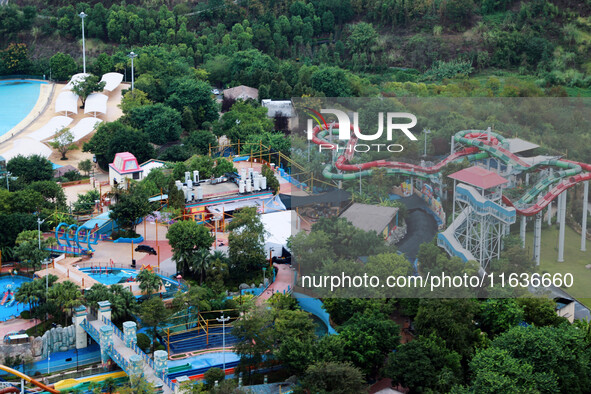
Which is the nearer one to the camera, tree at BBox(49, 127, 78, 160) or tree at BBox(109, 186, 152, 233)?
tree at BBox(109, 186, 152, 233)

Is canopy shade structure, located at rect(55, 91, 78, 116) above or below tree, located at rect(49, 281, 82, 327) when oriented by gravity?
above

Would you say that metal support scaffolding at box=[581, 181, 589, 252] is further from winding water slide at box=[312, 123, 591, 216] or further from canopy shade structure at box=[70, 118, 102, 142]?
canopy shade structure at box=[70, 118, 102, 142]

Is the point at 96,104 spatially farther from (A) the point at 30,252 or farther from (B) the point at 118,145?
(A) the point at 30,252

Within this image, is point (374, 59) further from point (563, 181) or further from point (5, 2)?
point (563, 181)

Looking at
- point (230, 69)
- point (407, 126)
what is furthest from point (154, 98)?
point (407, 126)

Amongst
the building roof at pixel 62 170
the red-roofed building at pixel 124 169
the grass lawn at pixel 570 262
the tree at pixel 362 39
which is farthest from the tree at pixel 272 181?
the tree at pixel 362 39

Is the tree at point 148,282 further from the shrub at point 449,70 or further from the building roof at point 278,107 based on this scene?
the shrub at point 449,70

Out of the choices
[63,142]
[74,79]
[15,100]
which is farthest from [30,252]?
[15,100]

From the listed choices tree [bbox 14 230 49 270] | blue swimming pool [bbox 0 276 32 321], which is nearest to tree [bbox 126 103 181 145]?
tree [bbox 14 230 49 270]
